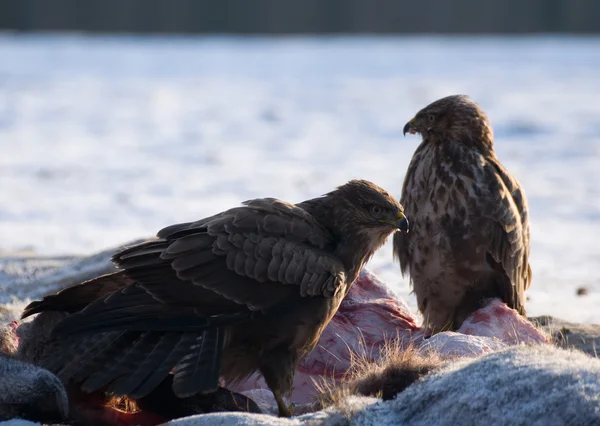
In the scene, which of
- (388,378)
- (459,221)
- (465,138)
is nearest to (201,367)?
(388,378)

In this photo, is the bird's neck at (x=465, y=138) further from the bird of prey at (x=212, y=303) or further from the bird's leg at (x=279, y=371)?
the bird's leg at (x=279, y=371)

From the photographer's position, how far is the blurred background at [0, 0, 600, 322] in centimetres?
1040

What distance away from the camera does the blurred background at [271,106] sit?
10.4 metres

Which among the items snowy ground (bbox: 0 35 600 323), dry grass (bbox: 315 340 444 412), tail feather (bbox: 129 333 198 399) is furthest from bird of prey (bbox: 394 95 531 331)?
tail feather (bbox: 129 333 198 399)

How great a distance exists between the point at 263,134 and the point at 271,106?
3.10m

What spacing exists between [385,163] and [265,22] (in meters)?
28.8

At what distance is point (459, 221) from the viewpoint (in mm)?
4977

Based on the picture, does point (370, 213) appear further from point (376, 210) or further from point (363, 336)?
point (363, 336)

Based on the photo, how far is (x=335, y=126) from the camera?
1831 cm

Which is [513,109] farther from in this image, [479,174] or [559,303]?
[479,174]

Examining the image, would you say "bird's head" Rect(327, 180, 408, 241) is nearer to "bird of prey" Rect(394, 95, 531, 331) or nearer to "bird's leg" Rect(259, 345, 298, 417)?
"bird's leg" Rect(259, 345, 298, 417)

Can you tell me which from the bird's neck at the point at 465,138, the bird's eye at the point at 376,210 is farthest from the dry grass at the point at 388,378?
the bird's neck at the point at 465,138

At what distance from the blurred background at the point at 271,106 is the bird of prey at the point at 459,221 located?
124 centimetres

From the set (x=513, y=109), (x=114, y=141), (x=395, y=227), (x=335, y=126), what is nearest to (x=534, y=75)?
(x=513, y=109)
